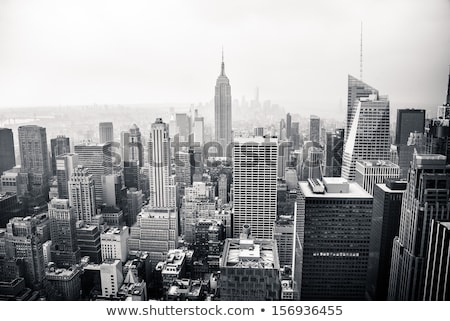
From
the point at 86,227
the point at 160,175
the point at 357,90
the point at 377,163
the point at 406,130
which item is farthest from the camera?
the point at 160,175

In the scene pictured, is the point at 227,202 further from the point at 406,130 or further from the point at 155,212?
the point at 406,130

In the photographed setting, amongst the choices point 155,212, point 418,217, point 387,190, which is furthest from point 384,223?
point 155,212

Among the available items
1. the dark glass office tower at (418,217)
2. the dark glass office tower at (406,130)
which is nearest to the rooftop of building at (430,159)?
the dark glass office tower at (418,217)

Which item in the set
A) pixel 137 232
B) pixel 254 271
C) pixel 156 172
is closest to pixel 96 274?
pixel 137 232

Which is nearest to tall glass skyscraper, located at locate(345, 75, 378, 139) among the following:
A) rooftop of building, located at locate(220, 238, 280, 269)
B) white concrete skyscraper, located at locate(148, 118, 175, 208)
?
rooftop of building, located at locate(220, 238, 280, 269)

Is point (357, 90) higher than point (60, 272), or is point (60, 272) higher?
point (357, 90)

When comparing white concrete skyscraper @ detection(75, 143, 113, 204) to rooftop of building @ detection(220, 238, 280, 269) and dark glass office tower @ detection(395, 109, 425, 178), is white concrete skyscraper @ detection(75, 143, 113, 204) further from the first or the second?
dark glass office tower @ detection(395, 109, 425, 178)
